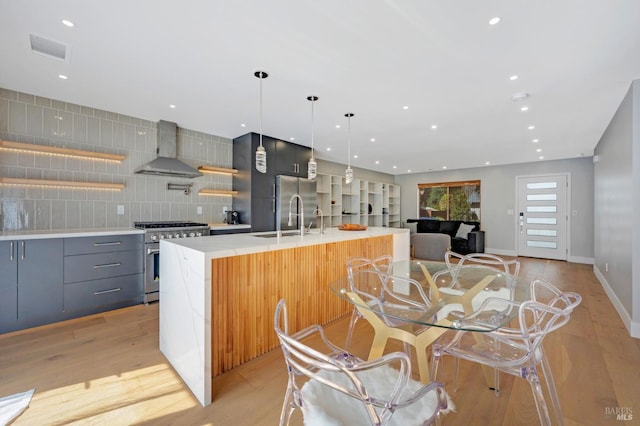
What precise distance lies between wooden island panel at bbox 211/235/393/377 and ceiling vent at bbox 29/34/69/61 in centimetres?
220

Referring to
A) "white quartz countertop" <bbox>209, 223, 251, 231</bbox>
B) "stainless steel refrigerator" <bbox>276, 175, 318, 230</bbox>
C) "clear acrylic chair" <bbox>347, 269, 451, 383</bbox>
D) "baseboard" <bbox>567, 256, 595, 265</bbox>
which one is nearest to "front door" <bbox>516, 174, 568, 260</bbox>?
"baseboard" <bbox>567, 256, 595, 265</bbox>

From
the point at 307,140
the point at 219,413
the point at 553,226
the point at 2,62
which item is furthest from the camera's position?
the point at 553,226

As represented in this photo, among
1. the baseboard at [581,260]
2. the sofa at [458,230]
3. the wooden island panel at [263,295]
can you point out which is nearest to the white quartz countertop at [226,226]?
the wooden island panel at [263,295]

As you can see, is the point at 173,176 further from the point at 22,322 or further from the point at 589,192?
the point at 589,192

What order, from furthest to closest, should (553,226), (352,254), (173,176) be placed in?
(553,226) → (173,176) → (352,254)

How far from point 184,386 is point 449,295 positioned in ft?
6.53

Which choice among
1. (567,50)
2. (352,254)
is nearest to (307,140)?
(352,254)

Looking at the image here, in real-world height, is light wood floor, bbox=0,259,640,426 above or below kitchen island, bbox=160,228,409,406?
below

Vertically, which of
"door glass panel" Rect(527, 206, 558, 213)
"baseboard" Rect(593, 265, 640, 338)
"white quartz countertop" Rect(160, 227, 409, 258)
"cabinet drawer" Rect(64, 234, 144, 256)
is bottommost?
"baseboard" Rect(593, 265, 640, 338)

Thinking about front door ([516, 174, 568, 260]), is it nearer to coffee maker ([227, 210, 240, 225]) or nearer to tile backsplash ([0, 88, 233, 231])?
coffee maker ([227, 210, 240, 225])

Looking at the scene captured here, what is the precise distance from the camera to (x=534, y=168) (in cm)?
688

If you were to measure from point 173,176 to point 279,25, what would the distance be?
3138mm

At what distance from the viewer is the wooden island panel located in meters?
1.97

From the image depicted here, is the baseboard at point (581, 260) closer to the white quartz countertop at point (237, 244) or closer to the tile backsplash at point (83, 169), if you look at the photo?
the white quartz countertop at point (237, 244)
